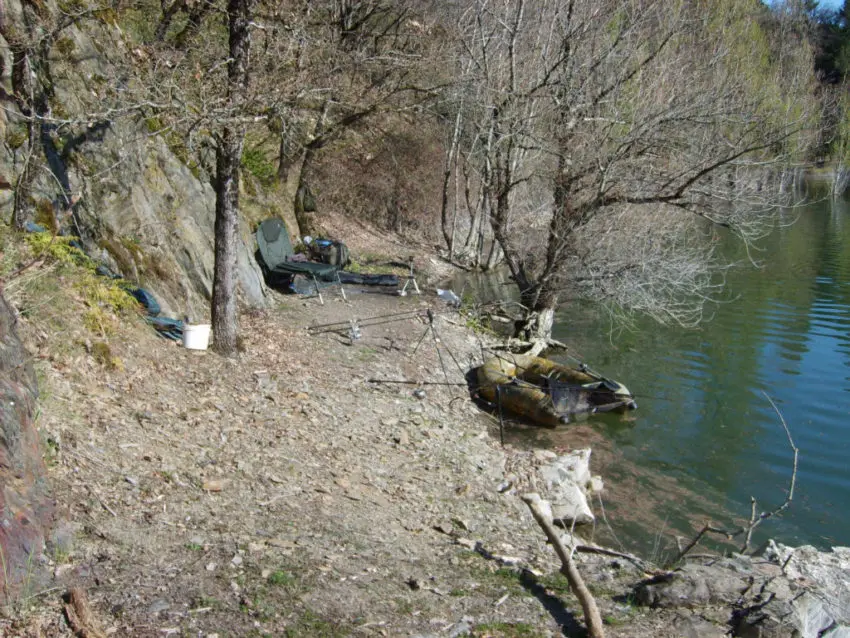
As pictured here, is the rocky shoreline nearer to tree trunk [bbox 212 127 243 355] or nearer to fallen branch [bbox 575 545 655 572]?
fallen branch [bbox 575 545 655 572]

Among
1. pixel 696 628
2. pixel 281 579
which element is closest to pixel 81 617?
pixel 281 579

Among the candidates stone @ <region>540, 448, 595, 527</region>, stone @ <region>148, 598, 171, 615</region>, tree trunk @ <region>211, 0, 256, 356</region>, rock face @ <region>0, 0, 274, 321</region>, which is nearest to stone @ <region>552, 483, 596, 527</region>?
stone @ <region>540, 448, 595, 527</region>

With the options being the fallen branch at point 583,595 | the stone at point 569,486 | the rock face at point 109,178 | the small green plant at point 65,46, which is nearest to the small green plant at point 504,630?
the fallen branch at point 583,595

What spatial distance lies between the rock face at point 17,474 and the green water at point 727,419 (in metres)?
6.12

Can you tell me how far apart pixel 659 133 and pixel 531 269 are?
3.88 metres

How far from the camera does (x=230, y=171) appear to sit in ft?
29.0

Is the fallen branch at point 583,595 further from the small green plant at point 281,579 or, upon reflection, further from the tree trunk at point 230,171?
the tree trunk at point 230,171

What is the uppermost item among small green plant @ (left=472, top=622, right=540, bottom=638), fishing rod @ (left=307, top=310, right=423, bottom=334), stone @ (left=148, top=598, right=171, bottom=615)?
fishing rod @ (left=307, top=310, right=423, bottom=334)

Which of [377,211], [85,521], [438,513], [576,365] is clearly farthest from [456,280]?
[85,521]

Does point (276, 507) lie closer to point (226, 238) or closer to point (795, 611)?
point (226, 238)

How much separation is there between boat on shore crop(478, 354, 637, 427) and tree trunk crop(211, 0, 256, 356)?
13.8 feet

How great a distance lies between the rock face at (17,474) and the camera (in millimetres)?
4359

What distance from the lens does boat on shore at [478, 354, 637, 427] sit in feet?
38.5

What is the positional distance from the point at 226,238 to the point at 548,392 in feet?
18.2
